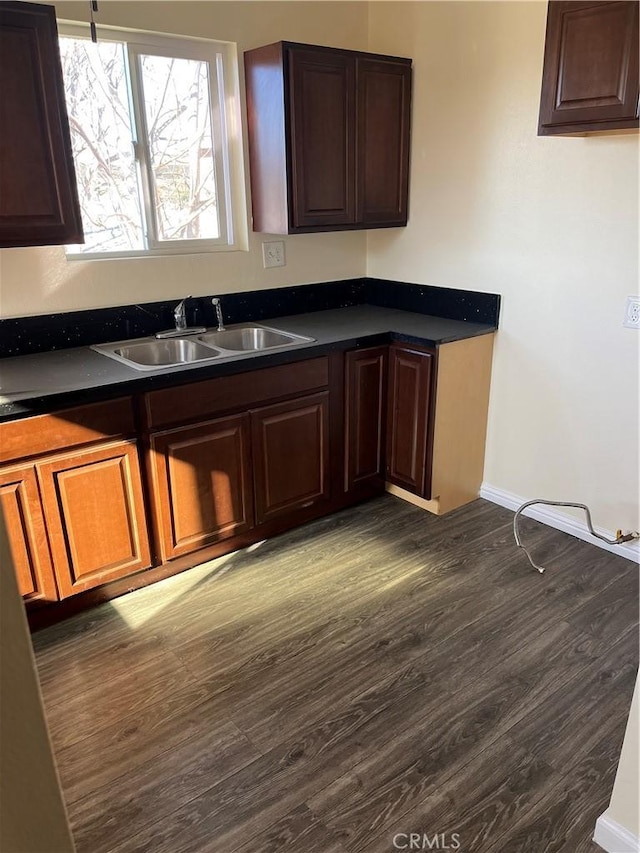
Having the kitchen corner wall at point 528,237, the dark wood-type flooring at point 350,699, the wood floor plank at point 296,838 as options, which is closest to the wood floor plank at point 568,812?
the dark wood-type flooring at point 350,699

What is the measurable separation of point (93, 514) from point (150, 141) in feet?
5.21

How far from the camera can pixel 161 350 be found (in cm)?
284

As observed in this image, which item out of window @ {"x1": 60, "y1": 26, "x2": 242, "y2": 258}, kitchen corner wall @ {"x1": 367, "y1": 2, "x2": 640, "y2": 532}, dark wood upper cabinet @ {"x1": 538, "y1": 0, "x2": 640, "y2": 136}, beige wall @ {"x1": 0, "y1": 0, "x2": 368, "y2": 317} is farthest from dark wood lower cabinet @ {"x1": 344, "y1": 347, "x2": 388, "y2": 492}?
dark wood upper cabinet @ {"x1": 538, "y1": 0, "x2": 640, "y2": 136}

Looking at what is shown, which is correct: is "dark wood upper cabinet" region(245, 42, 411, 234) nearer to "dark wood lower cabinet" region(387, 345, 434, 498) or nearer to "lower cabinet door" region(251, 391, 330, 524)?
"dark wood lower cabinet" region(387, 345, 434, 498)

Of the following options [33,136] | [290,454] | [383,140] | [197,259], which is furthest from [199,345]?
[383,140]

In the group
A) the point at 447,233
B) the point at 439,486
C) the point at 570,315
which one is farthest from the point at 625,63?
the point at 439,486

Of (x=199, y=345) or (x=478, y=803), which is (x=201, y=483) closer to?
(x=199, y=345)

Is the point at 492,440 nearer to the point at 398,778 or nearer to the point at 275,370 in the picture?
the point at 275,370

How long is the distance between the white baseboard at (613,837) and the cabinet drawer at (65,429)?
6.04 feet

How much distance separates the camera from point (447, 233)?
319 cm

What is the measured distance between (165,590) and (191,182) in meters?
1.80

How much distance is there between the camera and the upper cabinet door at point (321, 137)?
276 cm

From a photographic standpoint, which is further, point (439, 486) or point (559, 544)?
point (439, 486)

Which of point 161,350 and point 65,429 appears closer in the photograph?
point 65,429
